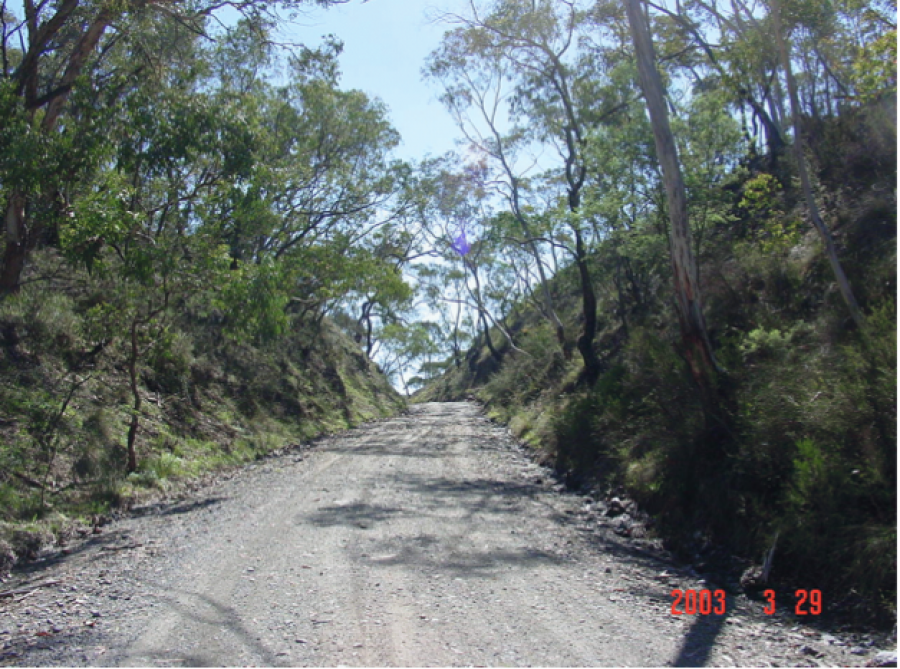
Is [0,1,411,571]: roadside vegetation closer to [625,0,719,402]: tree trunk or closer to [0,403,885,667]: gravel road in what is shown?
[0,403,885,667]: gravel road

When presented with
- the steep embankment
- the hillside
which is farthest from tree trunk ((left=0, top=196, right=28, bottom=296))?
the hillside

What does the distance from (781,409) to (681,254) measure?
2.60 meters

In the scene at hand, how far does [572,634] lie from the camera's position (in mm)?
4578

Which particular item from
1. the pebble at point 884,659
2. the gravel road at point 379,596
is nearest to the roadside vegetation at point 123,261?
the gravel road at point 379,596

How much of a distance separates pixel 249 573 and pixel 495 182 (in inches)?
834

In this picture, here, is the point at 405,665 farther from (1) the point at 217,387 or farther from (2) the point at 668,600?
(1) the point at 217,387

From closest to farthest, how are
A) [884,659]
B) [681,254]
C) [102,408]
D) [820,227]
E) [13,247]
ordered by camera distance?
[884,659], [681,254], [820,227], [13,247], [102,408]

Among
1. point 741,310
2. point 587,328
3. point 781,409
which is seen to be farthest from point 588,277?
point 781,409

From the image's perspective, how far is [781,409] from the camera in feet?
21.7

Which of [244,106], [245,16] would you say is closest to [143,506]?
[244,106]

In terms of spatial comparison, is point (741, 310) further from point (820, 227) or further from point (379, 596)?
point (379, 596)

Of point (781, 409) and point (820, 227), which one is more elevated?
point (820, 227)
